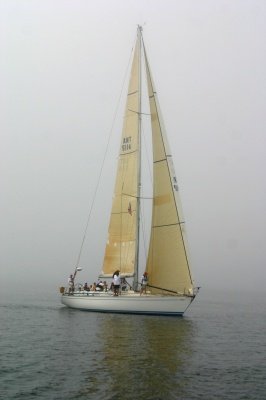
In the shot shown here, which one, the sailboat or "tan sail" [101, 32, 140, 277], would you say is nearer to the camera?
the sailboat

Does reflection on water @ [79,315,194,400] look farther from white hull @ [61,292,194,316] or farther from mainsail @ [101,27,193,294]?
mainsail @ [101,27,193,294]

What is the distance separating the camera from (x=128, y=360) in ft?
65.0

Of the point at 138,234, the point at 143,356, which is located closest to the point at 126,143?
the point at 138,234

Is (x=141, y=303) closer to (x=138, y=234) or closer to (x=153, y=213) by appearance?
(x=138, y=234)

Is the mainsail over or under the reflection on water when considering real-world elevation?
over

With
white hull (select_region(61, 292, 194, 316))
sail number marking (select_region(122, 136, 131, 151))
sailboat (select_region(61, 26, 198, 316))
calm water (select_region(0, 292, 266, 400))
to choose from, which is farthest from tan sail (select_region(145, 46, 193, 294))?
calm water (select_region(0, 292, 266, 400))

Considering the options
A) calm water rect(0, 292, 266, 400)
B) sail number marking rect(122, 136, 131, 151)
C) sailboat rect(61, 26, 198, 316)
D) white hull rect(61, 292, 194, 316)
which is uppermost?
sail number marking rect(122, 136, 131, 151)

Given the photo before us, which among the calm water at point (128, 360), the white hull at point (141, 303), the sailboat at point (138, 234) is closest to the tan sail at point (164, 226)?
the sailboat at point (138, 234)

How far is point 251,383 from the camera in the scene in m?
17.5

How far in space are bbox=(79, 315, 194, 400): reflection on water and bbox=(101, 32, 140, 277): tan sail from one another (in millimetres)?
5562

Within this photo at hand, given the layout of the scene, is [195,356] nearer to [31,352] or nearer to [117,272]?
[31,352]

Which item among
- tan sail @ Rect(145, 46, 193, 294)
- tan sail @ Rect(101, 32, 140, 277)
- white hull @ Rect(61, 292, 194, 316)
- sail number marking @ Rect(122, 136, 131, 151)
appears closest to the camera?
white hull @ Rect(61, 292, 194, 316)

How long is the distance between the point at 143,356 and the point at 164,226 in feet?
49.0

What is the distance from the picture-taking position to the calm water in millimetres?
15695
